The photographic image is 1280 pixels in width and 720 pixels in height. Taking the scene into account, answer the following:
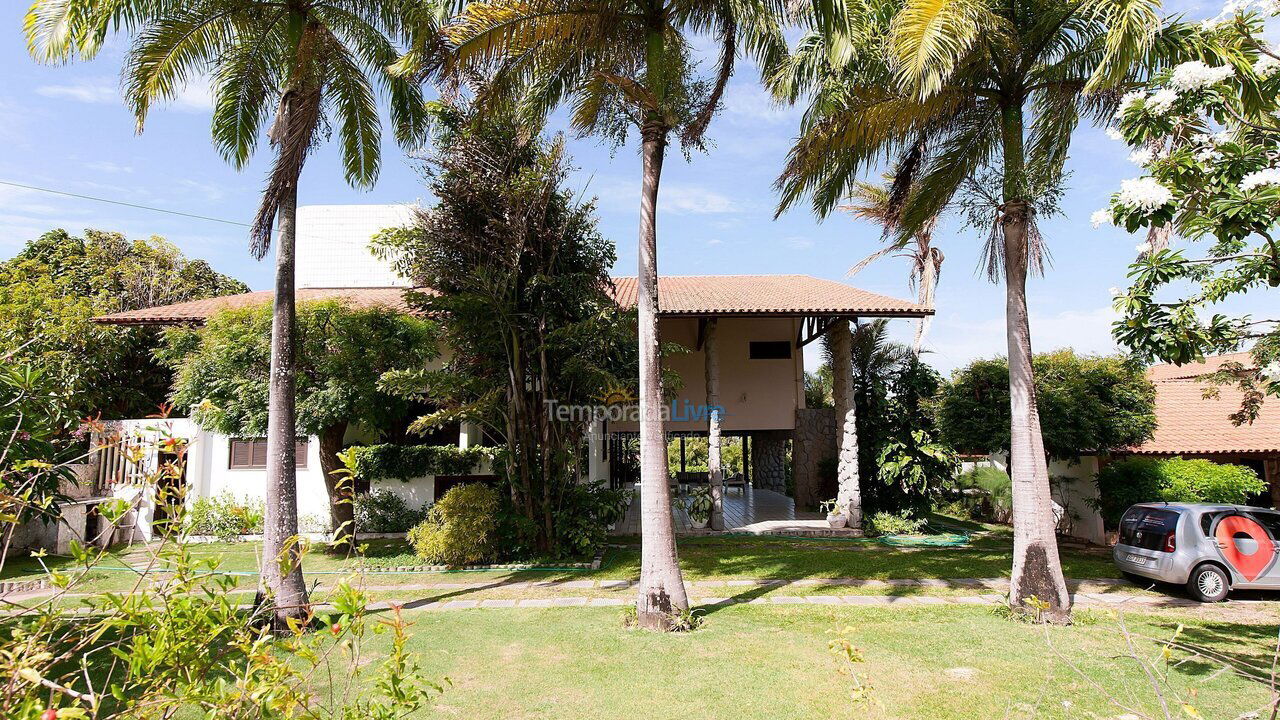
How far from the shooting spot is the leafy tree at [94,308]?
16125 mm

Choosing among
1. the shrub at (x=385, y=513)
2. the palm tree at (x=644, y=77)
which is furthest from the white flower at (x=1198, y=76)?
the shrub at (x=385, y=513)

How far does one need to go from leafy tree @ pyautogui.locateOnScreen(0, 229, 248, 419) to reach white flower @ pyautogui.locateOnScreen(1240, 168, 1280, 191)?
54.0ft

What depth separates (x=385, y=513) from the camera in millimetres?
15406

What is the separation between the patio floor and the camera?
1578 cm

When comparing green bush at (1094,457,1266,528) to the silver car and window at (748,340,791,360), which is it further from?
window at (748,340,791,360)

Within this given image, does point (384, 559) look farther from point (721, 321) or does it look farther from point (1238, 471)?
point (1238, 471)

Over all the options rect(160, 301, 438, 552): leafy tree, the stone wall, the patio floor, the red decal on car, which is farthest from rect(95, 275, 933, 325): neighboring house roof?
the red decal on car

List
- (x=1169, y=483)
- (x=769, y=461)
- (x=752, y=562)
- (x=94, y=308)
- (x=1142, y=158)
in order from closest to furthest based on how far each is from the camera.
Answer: (x=1142, y=158) → (x=752, y=562) → (x=1169, y=483) → (x=94, y=308) → (x=769, y=461)

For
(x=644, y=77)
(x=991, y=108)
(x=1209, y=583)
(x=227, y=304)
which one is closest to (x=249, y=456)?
(x=227, y=304)

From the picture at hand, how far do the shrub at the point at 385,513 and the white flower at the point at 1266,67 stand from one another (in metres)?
15.7

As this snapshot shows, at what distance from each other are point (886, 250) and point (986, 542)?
13.9 m

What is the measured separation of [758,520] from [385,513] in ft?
30.9

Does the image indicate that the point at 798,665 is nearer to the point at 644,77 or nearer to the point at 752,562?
the point at 752,562

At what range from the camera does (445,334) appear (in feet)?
42.5
